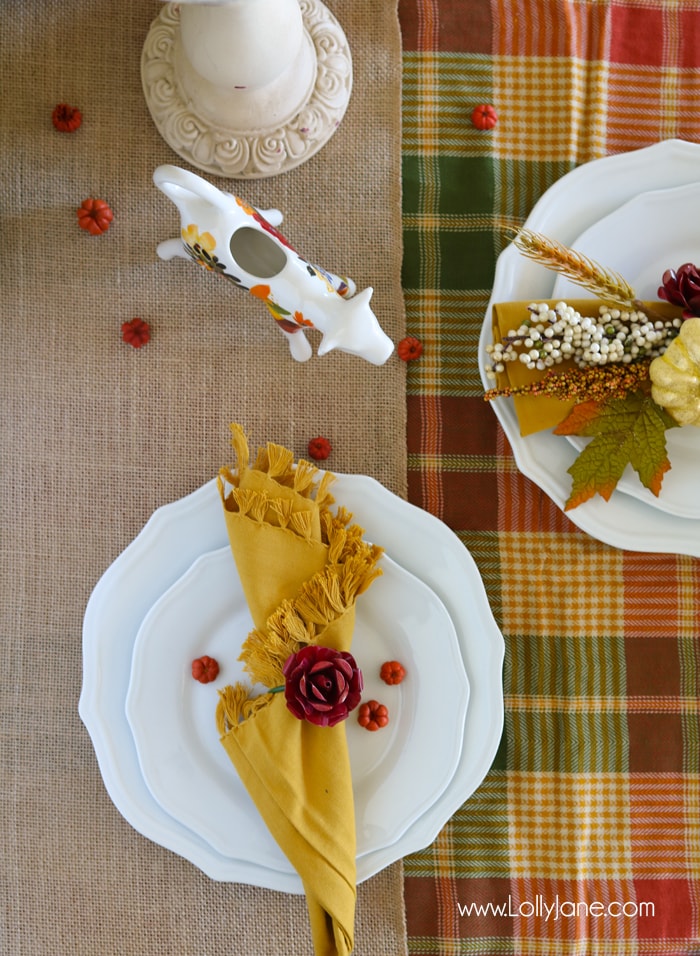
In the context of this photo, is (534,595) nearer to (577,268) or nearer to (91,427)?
(577,268)

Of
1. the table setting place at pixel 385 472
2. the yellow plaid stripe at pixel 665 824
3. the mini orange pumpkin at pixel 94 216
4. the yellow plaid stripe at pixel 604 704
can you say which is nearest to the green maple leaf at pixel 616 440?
the table setting place at pixel 385 472

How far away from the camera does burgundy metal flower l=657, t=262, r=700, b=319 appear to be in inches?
28.5

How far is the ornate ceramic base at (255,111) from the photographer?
745mm

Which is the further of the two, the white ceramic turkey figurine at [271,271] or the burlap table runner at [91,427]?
the burlap table runner at [91,427]

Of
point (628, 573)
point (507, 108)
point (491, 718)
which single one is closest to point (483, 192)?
point (507, 108)

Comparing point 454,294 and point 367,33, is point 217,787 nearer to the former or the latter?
point 454,294

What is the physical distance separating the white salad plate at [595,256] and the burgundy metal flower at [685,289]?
0.25ft

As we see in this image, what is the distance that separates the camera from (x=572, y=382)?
0.72 m

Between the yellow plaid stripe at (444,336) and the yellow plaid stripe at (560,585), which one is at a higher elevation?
the yellow plaid stripe at (444,336)

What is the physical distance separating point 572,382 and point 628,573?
232mm

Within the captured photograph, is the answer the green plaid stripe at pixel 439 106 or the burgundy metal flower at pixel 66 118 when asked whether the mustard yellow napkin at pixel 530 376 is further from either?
the burgundy metal flower at pixel 66 118

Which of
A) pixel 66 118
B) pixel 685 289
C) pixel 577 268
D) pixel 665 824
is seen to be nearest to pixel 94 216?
pixel 66 118

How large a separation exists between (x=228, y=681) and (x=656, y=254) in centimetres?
61

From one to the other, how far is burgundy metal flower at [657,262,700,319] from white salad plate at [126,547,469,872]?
1.18 feet
